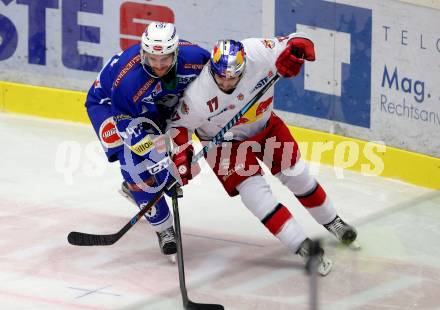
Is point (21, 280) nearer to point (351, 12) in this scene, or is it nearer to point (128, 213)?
point (128, 213)

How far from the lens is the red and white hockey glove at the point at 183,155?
5141 mm

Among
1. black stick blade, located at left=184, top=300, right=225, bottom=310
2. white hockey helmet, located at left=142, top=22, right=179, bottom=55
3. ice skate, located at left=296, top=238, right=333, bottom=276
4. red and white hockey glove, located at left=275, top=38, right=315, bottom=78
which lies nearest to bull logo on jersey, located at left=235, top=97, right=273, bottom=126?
red and white hockey glove, located at left=275, top=38, right=315, bottom=78

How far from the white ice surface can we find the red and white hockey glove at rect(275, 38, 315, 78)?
733mm

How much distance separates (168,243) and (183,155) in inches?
18.4

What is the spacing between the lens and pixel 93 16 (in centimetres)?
729

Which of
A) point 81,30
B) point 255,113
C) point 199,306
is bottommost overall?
point 199,306

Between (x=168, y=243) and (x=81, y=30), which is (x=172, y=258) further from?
(x=81, y=30)

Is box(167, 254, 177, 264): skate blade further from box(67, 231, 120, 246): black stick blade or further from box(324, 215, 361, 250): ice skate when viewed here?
box(324, 215, 361, 250): ice skate

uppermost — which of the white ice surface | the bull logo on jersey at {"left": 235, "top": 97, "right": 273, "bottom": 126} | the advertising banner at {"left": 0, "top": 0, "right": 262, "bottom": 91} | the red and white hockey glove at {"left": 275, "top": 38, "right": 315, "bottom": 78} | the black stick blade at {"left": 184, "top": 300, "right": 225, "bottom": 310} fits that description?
the red and white hockey glove at {"left": 275, "top": 38, "right": 315, "bottom": 78}

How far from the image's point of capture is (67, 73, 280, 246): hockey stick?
16.9 feet

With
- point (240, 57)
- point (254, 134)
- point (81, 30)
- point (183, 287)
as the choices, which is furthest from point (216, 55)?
point (81, 30)

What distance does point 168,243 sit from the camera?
17.8 feet

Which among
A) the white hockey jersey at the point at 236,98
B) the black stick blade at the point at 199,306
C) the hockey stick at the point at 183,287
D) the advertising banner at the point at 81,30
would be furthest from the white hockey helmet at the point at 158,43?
the advertising banner at the point at 81,30

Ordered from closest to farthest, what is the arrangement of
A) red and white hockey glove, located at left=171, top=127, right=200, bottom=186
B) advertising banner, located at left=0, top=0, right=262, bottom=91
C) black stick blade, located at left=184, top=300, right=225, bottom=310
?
black stick blade, located at left=184, top=300, right=225, bottom=310 → red and white hockey glove, located at left=171, top=127, right=200, bottom=186 → advertising banner, located at left=0, top=0, right=262, bottom=91
